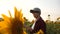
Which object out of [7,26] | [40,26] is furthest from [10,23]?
[40,26]

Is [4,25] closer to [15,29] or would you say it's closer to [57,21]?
[15,29]

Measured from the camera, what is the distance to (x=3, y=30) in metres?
1.20

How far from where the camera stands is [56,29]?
6719 mm

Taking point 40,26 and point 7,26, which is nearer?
point 7,26

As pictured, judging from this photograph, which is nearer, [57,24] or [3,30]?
[3,30]

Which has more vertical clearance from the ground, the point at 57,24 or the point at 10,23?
the point at 10,23

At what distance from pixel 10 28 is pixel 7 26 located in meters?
0.02

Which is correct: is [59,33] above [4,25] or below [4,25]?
below

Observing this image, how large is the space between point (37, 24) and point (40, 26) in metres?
0.05

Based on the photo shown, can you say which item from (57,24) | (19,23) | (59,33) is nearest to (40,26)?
(19,23)

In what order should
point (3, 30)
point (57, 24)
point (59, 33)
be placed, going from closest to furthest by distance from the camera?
point (3, 30) < point (59, 33) < point (57, 24)

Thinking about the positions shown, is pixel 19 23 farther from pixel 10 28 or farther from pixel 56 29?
pixel 56 29

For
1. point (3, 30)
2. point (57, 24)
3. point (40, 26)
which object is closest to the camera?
point (3, 30)

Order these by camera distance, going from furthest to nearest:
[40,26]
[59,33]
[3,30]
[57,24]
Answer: [57,24]
[59,33]
[40,26]
[3,30]
